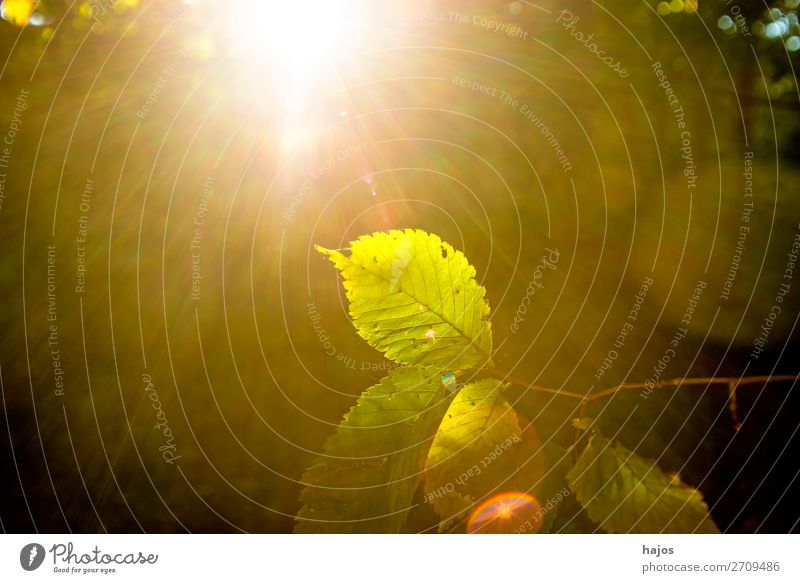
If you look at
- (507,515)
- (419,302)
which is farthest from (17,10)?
(507,515)

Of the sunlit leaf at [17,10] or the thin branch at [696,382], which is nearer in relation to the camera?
the thin branch at [696,382]

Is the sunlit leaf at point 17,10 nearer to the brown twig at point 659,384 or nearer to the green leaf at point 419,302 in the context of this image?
the green leaf at point 419,302

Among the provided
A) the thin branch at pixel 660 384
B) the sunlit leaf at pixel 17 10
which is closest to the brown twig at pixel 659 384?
the thin branch at pixel 660 384

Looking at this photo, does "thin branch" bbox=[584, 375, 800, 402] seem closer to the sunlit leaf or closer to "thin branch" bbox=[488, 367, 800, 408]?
"thin branch" bbox=[488, 367, 800, 408]
